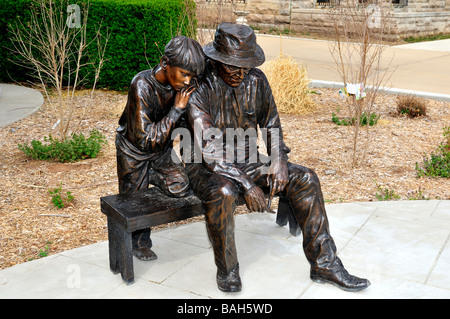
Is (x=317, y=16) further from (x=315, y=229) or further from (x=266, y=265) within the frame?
(x=315, y=229)

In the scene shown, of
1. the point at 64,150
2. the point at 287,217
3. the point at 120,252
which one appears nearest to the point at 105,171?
the point at 64,150

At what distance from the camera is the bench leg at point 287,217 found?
470 centimetres

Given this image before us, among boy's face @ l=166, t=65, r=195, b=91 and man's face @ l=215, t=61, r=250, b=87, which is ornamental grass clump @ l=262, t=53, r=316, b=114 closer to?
man's face @ l=215, t=61, r=250, b=87

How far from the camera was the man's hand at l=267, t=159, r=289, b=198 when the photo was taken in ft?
13.0

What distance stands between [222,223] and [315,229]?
69 centimetres

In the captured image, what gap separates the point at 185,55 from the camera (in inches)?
149

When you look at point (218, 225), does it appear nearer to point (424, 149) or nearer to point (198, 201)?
point (198, 201)

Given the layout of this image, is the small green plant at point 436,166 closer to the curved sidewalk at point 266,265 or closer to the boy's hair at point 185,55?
the curved sidewalk at point 266,265

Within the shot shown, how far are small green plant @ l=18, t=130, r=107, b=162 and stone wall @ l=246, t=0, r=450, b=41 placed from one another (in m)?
13.0

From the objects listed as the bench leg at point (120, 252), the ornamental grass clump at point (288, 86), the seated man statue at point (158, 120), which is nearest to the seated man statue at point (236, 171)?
the seated man statue at point (158, 120)

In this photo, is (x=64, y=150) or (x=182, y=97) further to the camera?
(x=64, y=150)

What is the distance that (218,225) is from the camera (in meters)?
3.70

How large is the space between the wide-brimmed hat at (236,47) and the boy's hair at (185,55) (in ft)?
0.41

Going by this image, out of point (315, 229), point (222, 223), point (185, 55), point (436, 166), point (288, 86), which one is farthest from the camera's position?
point (288, 86)
